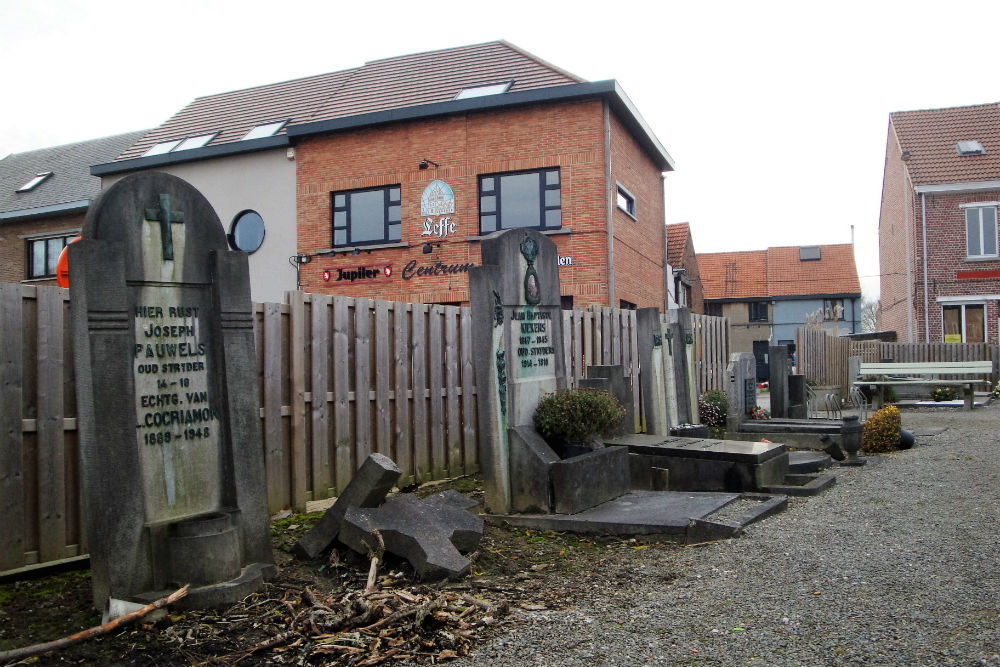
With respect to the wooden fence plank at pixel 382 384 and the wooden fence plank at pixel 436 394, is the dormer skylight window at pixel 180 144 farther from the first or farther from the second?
the wooden fence plank at pixel 382 384

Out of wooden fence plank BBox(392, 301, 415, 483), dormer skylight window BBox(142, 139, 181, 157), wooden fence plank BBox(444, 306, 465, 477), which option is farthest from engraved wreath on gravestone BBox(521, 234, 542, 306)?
dormer skylight window BBox(142, 139, 181, 157)

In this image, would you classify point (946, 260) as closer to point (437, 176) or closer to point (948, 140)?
point (948, 140)

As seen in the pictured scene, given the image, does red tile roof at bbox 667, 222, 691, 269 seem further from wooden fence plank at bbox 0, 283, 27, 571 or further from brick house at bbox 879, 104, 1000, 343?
wooden fence plank at bbox 0, 283, 27, 571

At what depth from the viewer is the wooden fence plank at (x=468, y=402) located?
33.7 ft

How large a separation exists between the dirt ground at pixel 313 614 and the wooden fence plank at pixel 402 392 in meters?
2.82

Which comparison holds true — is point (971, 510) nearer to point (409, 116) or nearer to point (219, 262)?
point (219, 262)

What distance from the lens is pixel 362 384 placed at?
8461mm

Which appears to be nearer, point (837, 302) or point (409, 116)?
point (409, 116)

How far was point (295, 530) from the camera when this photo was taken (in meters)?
6.74

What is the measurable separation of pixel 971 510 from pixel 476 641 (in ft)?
16.9

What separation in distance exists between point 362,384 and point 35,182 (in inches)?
1134

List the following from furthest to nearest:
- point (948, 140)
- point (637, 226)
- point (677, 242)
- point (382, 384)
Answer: point (677, 242)
point (948, 140)
point (637, 226)
point (382, 384)

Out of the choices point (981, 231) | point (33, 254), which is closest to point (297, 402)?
point (33, 254)

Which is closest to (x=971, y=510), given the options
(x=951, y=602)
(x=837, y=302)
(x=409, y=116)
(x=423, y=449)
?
(x=951, y=602)
